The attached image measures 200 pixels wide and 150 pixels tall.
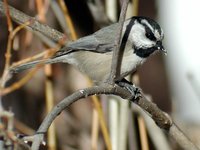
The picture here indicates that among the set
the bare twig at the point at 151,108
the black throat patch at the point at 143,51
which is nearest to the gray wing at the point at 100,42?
the black throat patch at the point at 143,51

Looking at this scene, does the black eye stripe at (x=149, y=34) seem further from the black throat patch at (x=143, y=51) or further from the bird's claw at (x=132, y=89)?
the bird's claw at (x=132, y=89)

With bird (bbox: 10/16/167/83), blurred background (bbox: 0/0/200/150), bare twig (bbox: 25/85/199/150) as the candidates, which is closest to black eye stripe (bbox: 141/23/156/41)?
bird (bbox: 10/16/167/83)

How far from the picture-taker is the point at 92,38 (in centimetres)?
243

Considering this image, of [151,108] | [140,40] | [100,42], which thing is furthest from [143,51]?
[151,108]

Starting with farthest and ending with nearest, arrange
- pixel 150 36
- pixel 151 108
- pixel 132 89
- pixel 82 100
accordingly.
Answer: pixel 82 100
pixel 150 36
pixel 132 89
pixel 151 108

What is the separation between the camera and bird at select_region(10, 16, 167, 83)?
2312 millimetres

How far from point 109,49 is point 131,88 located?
0.26m

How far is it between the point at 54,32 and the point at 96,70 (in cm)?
38

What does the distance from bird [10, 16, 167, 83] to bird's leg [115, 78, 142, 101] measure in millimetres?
25

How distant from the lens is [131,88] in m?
2.25

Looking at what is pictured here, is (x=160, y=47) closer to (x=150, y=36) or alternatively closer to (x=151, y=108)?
(x=150, y=36)

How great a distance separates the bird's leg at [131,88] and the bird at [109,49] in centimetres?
2

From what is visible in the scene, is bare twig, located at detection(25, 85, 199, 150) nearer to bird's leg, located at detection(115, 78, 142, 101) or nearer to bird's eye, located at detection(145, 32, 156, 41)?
bird's leg, located at detection(115, 78, 142, 101)

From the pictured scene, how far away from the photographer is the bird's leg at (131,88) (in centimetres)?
205
